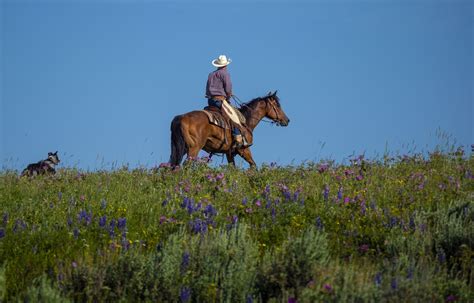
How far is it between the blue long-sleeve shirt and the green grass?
5619 mm

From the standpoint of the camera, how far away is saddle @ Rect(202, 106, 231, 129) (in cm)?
1848

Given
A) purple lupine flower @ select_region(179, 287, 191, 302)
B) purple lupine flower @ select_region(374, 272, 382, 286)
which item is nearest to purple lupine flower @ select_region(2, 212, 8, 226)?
purple lupine flower @ select_region(179, 287, 191, 302)

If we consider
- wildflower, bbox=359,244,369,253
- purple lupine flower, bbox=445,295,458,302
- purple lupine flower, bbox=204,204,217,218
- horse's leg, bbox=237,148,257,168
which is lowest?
purple lupine flower, bbox=445,295,458,302

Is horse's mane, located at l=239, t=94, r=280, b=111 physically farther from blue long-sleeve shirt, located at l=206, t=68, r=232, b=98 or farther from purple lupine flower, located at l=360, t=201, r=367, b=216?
Result: purple lupine flower, located at l=360, t=201, r=367, b=216

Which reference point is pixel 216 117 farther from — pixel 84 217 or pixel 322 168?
pixel 84 217

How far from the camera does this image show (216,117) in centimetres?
1867

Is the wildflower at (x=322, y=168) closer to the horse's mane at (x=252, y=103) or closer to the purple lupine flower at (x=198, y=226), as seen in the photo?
the purple lupine flower at (x=198, y=226)

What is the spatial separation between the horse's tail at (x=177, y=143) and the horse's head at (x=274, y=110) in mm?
3974

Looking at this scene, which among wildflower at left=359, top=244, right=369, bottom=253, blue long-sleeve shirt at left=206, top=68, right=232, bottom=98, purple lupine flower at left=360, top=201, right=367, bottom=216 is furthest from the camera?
blue long-sleeve shirt at left=206, top=68, right=232, bottom=98

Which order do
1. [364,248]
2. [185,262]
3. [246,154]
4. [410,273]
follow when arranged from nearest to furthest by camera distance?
1. [410,273]
2. [185,262]
3. [364,248]
4. [246,154]

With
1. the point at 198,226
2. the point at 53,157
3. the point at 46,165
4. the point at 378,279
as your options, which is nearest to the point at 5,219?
the point at 198,226

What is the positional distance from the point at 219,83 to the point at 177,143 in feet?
6.76

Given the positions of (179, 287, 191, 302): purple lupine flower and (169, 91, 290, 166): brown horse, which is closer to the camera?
(179, 287, 191, 302): purple lupine flower

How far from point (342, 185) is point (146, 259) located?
494cm
